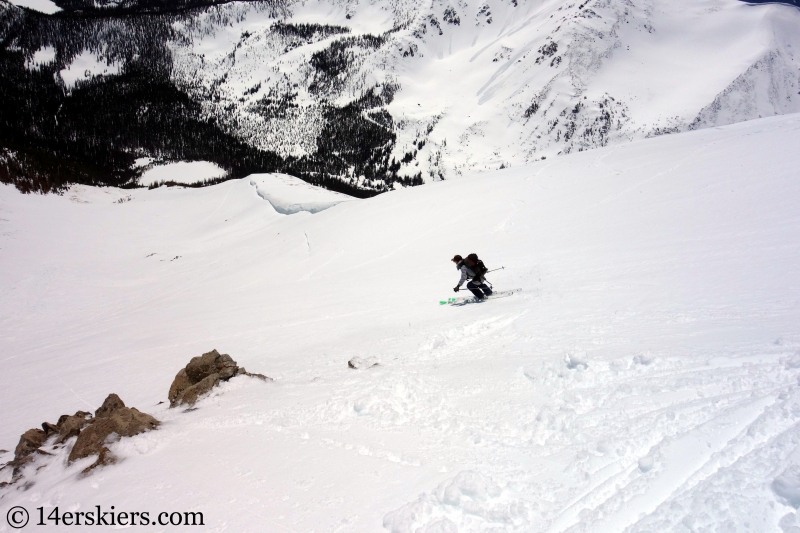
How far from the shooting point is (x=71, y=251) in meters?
36.2

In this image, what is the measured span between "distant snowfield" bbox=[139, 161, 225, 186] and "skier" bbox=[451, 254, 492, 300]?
12649 cm

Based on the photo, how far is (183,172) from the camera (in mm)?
123062

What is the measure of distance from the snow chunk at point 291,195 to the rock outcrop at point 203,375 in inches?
1218

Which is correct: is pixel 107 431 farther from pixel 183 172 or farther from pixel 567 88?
pixel 567 88

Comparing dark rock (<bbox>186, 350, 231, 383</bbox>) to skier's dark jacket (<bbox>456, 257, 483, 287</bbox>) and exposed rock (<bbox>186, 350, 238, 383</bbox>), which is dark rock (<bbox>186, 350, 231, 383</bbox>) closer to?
exposed rock (<bbox>186, 350, 238, 383</bbox>)

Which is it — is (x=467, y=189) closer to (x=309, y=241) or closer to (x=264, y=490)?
(x=309, y=241)

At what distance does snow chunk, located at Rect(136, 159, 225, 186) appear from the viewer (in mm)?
117475

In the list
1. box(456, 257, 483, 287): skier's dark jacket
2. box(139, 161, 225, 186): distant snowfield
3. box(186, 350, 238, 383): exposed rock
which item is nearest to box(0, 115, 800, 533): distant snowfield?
box(186, 350, 238, 383): exposed rock

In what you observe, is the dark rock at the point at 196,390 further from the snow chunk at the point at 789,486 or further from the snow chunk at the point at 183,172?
the snow chunk at the point at 183,172

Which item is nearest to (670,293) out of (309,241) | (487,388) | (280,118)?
(487,388)

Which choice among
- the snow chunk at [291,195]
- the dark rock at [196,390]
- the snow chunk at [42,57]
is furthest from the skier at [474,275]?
the snow chunk at [42,57]

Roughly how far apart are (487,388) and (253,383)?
13.9ft

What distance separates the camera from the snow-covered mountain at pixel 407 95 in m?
123

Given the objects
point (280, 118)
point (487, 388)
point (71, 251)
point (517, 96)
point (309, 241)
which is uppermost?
point (280, 118)
